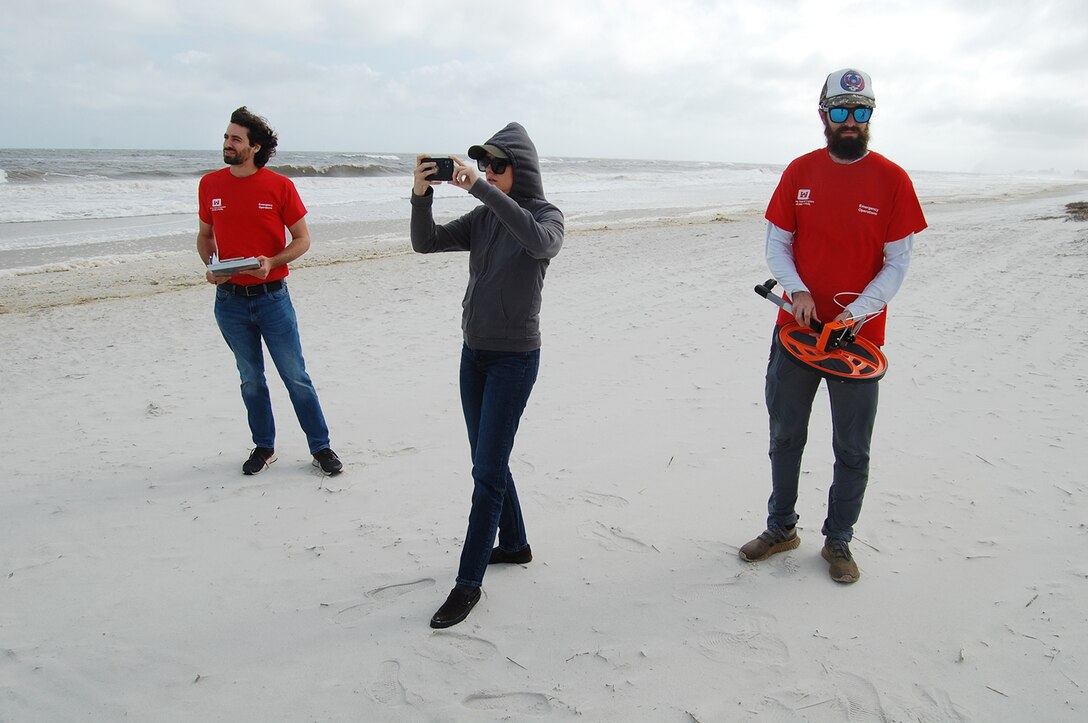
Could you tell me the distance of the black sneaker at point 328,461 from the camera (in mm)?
3891

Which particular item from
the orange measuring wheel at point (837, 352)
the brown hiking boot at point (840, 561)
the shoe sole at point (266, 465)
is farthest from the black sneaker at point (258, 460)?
the brown hiking boot at point (840, 561)

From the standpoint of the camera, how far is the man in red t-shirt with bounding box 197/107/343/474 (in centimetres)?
367

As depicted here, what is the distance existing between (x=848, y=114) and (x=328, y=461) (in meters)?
3.14

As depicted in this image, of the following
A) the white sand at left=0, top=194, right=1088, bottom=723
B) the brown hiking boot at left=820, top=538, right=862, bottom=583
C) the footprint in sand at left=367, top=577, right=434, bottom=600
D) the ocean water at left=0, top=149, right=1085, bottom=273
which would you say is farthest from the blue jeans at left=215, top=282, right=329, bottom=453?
the ocean water at left=0, top=149, right=1085, bottom=273

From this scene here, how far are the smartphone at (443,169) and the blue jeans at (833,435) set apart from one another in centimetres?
151

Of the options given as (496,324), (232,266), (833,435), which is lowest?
(833,435)

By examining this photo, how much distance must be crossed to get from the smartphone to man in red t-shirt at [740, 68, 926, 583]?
1356 millimetres

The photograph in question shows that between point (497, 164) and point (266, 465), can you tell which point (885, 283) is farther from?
point (266, 465)

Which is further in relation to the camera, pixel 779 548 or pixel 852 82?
pixel 779 548

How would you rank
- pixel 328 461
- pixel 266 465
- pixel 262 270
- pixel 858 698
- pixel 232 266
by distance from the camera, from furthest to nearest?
pixel 266 465 → pixel 328 461 → pixel 262 270 → pixel 232 266 → pixel 858 698

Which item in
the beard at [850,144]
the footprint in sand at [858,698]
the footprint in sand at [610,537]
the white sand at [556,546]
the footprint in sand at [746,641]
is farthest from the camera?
the footprint in sand at [610,537]

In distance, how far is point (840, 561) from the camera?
9.43ft

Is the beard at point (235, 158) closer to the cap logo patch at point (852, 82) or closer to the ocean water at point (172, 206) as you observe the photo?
the cap logo patch at point (852, 82)

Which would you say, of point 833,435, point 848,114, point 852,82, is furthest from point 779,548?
point 852,82
